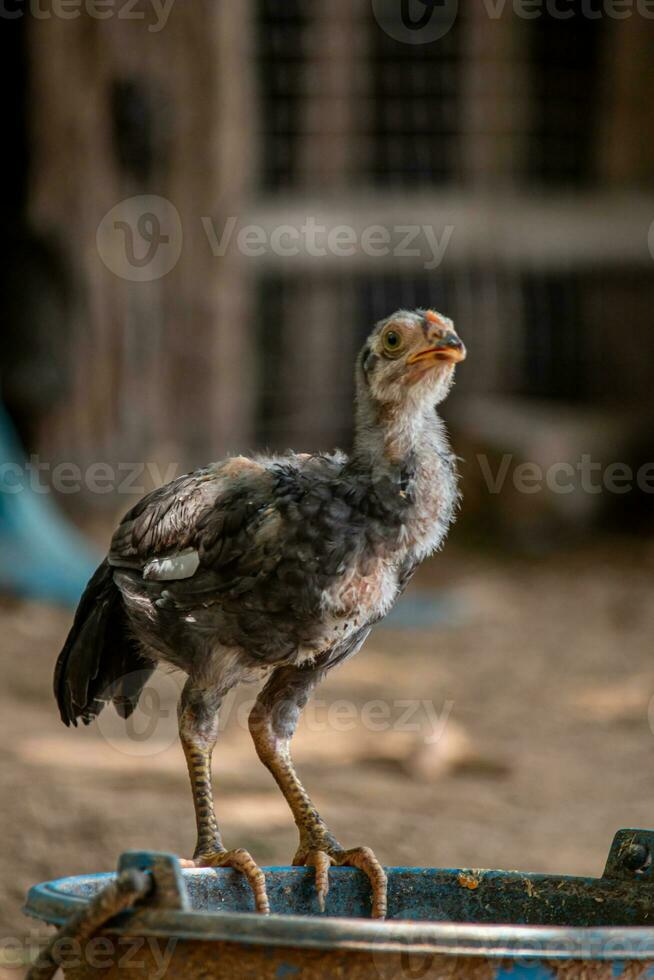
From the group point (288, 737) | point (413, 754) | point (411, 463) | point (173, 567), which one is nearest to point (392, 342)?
point (411, 463)

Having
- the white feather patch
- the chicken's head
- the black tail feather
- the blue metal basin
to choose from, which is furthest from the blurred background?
the blue metal basin

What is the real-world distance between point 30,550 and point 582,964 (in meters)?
5.86

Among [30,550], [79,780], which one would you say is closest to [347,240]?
[30,550]

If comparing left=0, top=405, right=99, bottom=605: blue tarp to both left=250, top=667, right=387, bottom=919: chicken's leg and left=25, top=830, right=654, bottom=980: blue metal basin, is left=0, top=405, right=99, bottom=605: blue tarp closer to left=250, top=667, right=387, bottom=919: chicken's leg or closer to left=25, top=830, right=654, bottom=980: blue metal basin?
left=250, top=667, right=387, bottom=919: chicken's leg

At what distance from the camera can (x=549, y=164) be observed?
35.1 ft

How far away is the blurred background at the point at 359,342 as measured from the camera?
561 cm

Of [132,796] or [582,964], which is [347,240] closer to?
[132,796]

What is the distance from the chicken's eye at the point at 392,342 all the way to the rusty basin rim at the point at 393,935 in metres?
1.14

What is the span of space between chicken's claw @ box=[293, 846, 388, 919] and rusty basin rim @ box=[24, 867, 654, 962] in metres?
0.73

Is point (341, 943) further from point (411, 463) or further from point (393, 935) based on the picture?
point (411, 463)

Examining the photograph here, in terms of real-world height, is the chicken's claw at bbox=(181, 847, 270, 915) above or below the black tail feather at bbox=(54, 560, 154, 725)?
below

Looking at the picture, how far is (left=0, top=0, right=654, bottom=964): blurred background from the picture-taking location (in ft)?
18.4

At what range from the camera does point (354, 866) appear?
2.91m

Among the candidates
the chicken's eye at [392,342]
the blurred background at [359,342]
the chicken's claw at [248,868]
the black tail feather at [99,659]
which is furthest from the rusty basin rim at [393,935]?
the blurred background at [359,342]
